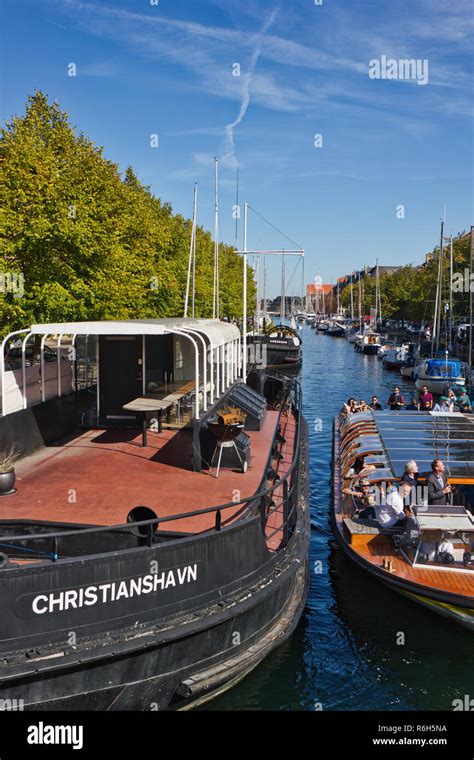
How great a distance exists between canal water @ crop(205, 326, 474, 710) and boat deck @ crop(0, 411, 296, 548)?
218cm

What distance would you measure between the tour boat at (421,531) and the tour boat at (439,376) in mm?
29847

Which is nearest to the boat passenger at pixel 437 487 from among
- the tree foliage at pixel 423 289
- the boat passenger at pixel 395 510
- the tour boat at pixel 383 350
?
the boat passenger at pixel 395 510

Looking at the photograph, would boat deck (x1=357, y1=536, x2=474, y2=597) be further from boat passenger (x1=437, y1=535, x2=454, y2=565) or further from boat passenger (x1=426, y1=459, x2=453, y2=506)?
boat passenger (x1=426, y1=459, x2=453, y2=506)

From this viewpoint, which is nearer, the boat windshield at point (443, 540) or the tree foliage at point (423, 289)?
the boat windshield at point (443, 540)

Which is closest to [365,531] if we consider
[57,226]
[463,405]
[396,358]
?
[57,226]

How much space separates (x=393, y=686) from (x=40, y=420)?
8142 millimetres

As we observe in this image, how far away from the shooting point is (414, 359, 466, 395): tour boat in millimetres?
49469

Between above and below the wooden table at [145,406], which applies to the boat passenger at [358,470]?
below

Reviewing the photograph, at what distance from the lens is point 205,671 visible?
31.2ft

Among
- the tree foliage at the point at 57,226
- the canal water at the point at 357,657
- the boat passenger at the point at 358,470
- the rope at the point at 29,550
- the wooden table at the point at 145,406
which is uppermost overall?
the tree foliage at the point at 57,226

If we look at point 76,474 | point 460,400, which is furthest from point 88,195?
point 460,400

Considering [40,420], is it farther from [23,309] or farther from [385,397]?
[385,397]

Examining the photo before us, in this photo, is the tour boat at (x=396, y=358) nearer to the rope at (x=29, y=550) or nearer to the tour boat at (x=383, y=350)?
the tour boat at (x=383, y=350)

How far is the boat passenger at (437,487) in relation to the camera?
1521 centimetres
